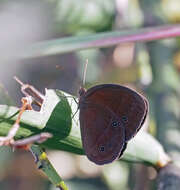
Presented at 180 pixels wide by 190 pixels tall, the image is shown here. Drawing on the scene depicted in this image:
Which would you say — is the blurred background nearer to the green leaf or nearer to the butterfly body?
the butterfly body

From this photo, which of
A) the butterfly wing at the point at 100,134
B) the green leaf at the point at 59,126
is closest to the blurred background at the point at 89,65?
the butterfly wing at the point at 100,134

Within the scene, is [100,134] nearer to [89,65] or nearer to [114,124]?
[114,124]

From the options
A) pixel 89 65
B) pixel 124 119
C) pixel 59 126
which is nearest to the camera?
pixel 59 126

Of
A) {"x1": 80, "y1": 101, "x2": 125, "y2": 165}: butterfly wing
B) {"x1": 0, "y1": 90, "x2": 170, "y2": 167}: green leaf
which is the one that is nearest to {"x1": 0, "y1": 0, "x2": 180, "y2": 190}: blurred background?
{"x1": 80, "y1": 101, "x2": 125, "y2": 165}: butterfly wing

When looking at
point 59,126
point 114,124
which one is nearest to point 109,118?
point 114,124

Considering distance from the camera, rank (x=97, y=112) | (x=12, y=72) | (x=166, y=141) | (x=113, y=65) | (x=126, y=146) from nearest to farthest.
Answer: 1. (x=126, y=146)
2. (x=97, y=112)
3. (x=166, y=141)
4. (x=12, y=72)
5. (x=113, y=65)

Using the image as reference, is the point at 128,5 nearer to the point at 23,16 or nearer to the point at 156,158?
the point at 23,16

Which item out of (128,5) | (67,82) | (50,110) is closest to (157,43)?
(128,5)

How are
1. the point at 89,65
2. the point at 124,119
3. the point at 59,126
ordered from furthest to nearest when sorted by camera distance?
the point at 89,65, the point at 124,119, the point at 59,126
